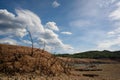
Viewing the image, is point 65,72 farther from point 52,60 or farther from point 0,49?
point 0,49

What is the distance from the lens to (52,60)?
13062 mm

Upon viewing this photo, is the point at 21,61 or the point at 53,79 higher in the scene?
the point at 21,61

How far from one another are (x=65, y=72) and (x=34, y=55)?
263 cm

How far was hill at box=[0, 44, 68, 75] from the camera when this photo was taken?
1050cm

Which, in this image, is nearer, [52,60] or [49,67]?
[49,67]

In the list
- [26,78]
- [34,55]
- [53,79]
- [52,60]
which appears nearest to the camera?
[26,78]

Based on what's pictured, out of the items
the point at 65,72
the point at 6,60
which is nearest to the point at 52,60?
the point at 65,72

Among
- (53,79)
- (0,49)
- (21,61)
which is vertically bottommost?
(53,79)

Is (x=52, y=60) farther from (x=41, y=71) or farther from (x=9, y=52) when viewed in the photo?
(x=9, y=52)

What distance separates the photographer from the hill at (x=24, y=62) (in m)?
10.5

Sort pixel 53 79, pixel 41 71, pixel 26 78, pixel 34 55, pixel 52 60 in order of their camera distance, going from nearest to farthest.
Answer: pixel 26 78
pixel 53 79
pixel 41 71
pixel 34 55
pixel 52 60

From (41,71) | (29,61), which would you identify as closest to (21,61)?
(29,61)

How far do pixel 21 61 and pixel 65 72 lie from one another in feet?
11.8

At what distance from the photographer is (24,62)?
11.0m
